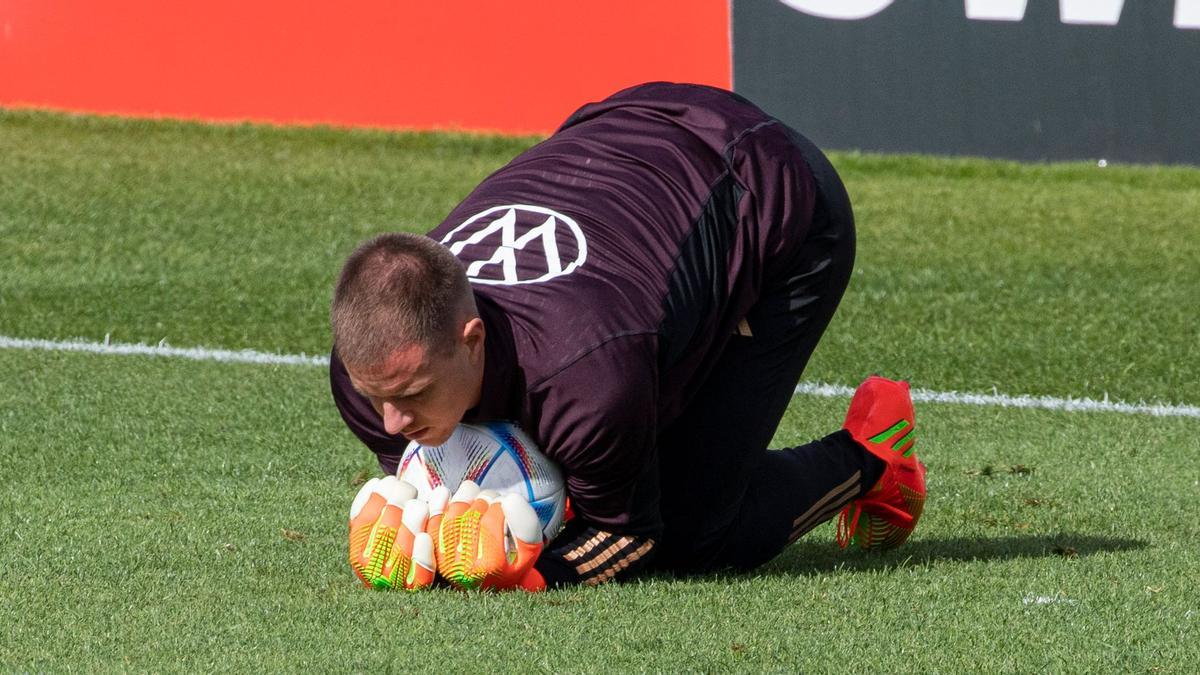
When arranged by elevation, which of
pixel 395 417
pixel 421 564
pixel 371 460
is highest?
pixel 395 417

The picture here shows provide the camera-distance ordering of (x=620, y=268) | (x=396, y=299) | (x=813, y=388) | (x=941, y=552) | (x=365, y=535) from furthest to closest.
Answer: (x=813, y=388) → (x=941, y=552) → (x=365, y=535) → (x=620, y=268) → (x=396, y=299)

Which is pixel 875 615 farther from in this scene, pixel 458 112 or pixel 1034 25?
pixel 458 112

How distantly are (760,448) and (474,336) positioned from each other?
0.99 metres

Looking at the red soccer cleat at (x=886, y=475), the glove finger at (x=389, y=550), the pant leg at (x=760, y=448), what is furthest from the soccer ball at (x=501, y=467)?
the red soccer cleat at (x=886, y=475)

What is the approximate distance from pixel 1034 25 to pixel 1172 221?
1603mm

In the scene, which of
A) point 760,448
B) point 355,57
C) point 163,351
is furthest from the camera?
point 355,57

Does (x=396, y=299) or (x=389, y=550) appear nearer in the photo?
(x=396, y=299)

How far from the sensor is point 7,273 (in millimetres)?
8992

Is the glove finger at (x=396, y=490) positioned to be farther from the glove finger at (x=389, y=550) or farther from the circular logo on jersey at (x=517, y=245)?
the circular logo on jersey at (x=517, y=245)

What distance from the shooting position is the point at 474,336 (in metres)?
3.61

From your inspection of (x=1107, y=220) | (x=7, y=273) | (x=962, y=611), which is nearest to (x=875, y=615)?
(x=962, y=611)

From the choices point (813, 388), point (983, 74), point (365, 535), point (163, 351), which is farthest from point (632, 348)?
point (983, 74)

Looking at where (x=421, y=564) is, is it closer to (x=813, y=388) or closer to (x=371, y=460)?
(x=371, y=460)

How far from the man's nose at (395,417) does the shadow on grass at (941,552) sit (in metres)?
1.12
